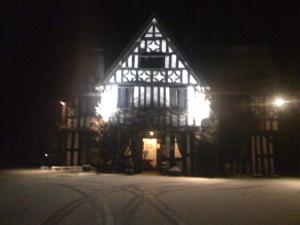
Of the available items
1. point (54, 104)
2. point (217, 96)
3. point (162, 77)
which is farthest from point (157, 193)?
point (54, 104)

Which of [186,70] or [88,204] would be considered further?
[186,70]

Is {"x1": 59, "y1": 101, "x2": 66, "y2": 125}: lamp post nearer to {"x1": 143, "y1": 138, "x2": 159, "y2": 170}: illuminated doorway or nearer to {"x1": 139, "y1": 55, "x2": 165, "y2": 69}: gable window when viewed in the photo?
{"x1": 143, "y1": 138, "x2": 159, "y2": 170}: illuminated doorway

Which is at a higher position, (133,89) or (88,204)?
(133,89)

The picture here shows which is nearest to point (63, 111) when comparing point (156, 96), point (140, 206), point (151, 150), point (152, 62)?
point (156, 96)

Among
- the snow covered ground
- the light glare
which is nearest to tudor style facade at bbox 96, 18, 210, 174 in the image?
the light glare

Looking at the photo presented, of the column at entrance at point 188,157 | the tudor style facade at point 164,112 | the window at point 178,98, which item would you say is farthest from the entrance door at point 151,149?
the window at point 178,98

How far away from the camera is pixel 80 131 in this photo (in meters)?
20.3

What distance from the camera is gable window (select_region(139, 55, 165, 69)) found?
62.2 feet

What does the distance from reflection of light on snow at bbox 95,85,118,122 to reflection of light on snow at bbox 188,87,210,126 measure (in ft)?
15.4

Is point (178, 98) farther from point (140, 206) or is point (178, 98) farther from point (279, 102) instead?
point (140, 206)

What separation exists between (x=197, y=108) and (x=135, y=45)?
5564mm

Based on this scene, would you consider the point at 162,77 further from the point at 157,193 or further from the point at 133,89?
the point at 157,193

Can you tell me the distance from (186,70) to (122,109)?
473 cm

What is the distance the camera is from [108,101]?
744 inches
